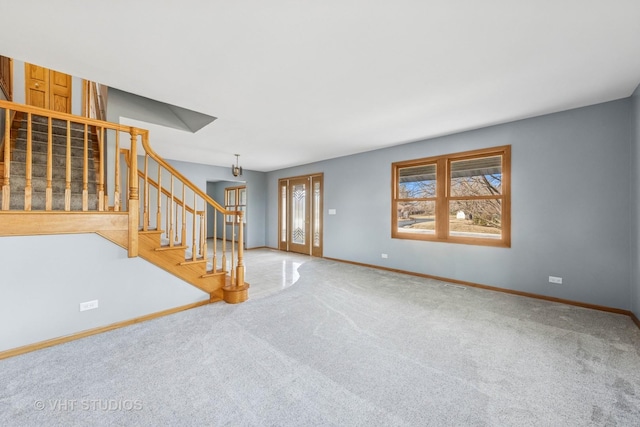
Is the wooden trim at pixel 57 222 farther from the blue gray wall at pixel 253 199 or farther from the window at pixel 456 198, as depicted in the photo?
the blue gray wall at pixel 253 199

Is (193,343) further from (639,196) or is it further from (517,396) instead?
(639,196)

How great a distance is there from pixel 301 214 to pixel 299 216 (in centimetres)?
10

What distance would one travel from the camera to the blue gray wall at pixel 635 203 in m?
2.75

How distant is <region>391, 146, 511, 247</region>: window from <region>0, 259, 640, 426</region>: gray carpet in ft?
4.65

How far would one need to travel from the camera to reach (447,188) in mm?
4410

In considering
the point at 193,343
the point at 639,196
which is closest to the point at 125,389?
the point at 193,343

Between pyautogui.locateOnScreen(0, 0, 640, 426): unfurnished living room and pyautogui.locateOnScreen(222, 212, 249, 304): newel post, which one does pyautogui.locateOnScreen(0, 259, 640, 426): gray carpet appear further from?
pyautogui.locateOnScreen(222, 212, 249, 304): newel post

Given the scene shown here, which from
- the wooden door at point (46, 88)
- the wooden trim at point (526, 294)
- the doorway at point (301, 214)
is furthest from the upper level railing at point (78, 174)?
the doorway at point (301, 214)

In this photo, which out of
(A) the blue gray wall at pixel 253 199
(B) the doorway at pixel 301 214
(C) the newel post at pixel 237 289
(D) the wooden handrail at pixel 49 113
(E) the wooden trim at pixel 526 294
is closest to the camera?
(D) the wooden handrail at pixel 49 113

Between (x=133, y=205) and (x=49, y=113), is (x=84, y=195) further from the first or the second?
(x=49, y=113)

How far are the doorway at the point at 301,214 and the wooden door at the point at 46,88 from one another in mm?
4639

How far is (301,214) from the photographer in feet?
23.3

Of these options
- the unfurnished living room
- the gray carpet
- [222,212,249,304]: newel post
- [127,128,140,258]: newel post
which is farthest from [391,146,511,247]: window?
[127,128,140,258]: newel post

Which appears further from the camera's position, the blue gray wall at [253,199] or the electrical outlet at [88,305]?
the blue gray wall at [253,199]
